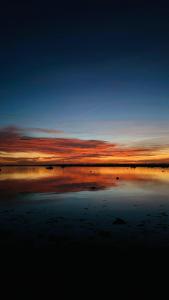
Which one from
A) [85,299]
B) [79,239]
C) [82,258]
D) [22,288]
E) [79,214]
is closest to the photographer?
[85,299]

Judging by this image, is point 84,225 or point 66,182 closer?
point 84,225

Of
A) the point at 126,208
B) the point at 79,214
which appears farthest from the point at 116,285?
the point at 126,208

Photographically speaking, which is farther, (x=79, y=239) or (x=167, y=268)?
(x=79, y=239)

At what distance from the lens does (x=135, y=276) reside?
8180 mm

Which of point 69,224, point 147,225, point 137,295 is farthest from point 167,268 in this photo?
point 69,224

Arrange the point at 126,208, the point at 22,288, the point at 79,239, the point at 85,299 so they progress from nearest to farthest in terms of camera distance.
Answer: the point at 85,299 < the point at 22,288 < the point at 79,239 < the point at 126,208

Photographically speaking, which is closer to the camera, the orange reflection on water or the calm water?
the calm water

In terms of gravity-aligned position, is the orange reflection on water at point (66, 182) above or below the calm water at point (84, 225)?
above

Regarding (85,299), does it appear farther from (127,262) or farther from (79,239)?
(79,239)

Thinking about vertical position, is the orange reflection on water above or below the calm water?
above

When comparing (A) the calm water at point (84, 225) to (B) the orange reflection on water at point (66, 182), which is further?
(B) the orange reflection on water at point (66, 182)

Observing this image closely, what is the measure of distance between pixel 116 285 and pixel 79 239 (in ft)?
16.7

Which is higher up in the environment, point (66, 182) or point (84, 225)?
point (66, 182)

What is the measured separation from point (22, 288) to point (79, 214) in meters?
11.7
